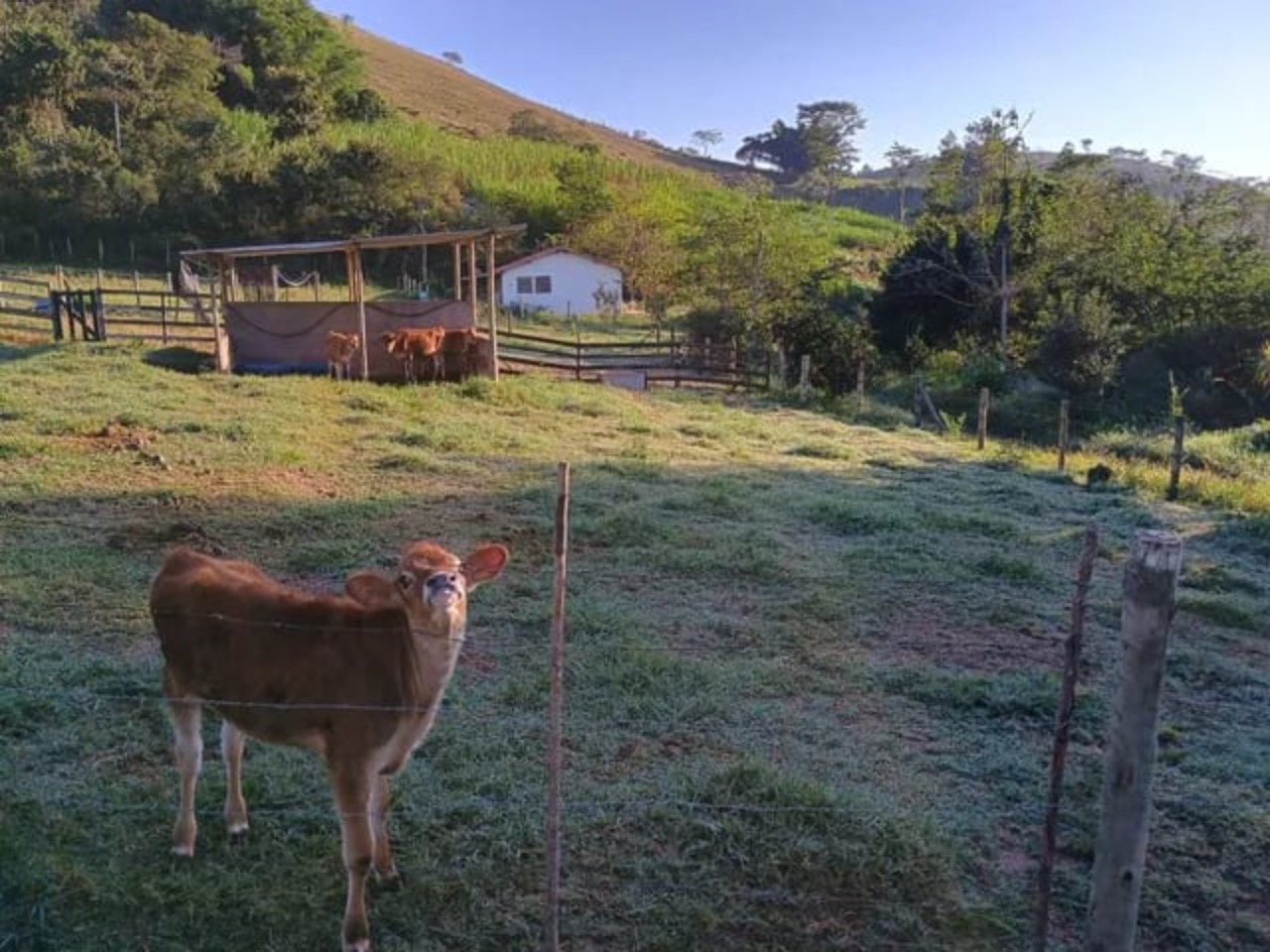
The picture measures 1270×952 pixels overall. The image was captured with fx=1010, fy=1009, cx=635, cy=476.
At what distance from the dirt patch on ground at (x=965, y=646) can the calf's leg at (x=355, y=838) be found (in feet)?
12.5

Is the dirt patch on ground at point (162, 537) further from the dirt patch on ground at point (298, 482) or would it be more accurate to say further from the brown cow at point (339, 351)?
the brown cow at point (339, 351)

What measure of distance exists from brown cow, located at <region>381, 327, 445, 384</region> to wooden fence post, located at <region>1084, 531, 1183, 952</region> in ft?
49.6

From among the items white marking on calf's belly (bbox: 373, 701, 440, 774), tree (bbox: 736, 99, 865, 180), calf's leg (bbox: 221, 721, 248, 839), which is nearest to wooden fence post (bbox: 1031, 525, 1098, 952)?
white marking on calf's belly (bbox: 373, 701, 440, 774)

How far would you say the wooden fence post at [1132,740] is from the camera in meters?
2.55

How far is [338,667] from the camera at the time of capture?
10.4 feet

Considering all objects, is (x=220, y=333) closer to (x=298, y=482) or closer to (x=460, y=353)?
(x=460, y=353)

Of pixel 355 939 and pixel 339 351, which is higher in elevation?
pixel 339 351

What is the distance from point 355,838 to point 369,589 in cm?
74

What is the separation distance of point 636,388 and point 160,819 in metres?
17.9

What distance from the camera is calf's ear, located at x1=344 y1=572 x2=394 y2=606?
124 inches

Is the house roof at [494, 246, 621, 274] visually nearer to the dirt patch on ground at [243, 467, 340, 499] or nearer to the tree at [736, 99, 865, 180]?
Answer: the dirt patch on ground at [243, 467, 340, 499]

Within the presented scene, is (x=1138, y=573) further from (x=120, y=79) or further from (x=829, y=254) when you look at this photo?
(x=120, y=79)

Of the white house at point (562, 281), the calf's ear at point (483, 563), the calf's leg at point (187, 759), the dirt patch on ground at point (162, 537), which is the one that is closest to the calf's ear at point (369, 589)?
the calf's ear at point (483, 563)

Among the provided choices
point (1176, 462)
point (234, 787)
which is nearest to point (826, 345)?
point (1176, 462)
